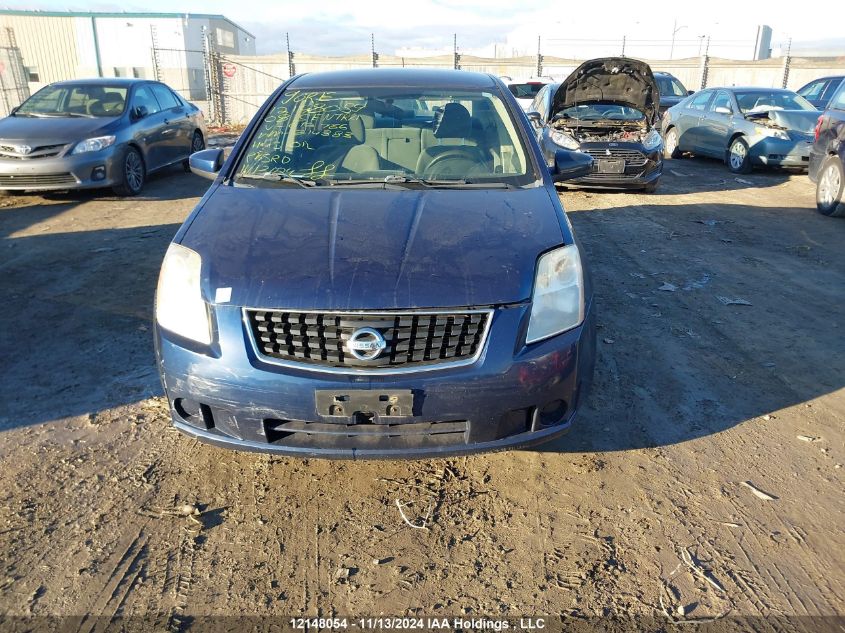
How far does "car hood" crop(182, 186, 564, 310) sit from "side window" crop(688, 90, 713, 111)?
1138 cm

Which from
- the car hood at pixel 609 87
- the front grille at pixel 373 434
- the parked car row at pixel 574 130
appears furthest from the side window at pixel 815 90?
the front grille at pixel 373 434

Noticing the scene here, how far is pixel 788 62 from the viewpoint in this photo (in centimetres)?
2305

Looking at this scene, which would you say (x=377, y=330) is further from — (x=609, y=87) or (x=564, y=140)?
(x=609, y=87)

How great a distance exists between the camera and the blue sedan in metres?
11.1

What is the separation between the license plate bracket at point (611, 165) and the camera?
9.17 m

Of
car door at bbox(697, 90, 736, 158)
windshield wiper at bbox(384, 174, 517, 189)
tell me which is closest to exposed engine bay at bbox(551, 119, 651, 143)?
car door at bbox(697, 90, 736, 158)

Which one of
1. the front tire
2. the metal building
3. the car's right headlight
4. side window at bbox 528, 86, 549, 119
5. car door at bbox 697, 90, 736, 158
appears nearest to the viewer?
the car's right headlight

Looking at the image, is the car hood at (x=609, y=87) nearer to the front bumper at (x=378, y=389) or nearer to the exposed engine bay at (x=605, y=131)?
the exposed engine bay at (x=605, y=131)

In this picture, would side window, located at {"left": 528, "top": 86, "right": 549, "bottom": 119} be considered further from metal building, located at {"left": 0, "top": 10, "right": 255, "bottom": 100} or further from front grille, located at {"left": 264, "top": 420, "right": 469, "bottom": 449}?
metal building, located at {"left": 0, "top": 10, "right": 255, "bottom": 100}

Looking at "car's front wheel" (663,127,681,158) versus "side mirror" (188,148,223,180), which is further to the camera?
"car's front wheel" (663,127,681,158)

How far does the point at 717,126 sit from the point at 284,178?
36.0ft

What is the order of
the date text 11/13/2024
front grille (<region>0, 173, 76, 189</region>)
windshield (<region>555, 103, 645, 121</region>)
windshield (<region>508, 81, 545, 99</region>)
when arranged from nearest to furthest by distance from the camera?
the date text 11/13/2024 < front grille (<region>0, 173, 76, 189</region>) < windshield (<region>555, 103, 645, 121</region>) < windshield (<region>508, 81, 545, 99</region>)

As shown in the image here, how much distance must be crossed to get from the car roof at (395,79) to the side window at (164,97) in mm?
7137

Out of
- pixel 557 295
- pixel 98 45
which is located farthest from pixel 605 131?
pixel 98 45
